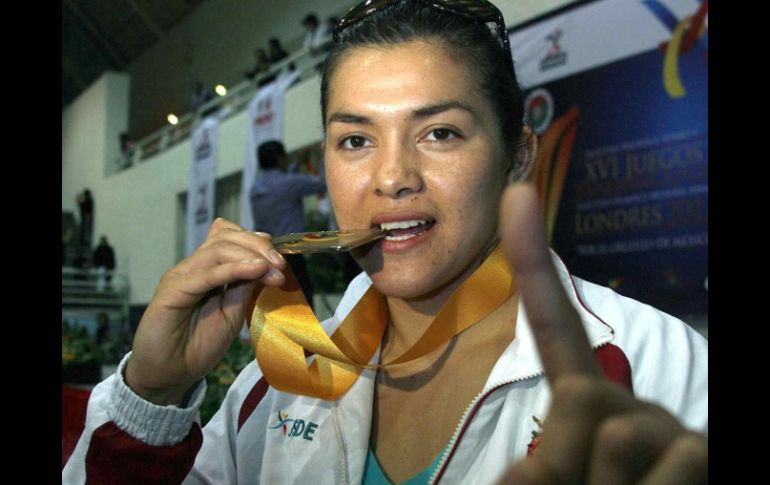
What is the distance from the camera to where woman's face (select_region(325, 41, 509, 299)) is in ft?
2.00

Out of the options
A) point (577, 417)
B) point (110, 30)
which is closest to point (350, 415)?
point (577, 417)

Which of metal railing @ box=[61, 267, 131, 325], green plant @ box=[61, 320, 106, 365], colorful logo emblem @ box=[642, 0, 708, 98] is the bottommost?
green plant @ box=[61, 320, 106, 365]

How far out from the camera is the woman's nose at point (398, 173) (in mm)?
604

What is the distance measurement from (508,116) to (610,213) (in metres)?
1.22

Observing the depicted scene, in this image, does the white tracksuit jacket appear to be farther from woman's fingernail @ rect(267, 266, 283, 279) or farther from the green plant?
the green plant

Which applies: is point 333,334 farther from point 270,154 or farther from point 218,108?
point 270,154

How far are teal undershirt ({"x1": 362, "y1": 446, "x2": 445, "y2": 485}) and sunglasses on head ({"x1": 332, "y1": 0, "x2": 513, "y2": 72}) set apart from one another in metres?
0.37

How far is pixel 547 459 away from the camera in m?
0.27

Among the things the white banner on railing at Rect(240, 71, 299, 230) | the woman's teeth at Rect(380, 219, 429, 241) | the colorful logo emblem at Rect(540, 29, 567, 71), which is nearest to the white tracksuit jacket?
the woman's teeth at Rect(380, 219, 429, 241)

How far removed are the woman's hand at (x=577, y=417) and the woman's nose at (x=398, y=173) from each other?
337 millimetres

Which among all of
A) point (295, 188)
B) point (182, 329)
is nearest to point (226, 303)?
point (182, 329)

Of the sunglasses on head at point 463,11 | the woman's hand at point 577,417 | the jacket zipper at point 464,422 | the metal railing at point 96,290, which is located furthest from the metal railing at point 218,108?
the woman's hand at point 577,417

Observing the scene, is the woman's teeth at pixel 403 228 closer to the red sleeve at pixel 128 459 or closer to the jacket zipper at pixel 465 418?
the jacket zipper at pixel 465 418
